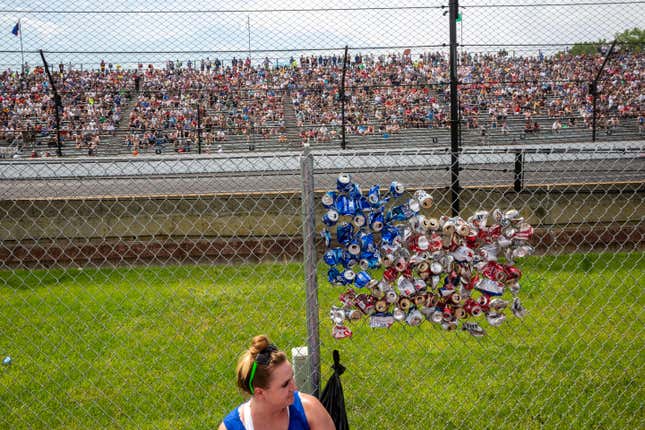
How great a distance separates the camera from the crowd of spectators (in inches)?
366

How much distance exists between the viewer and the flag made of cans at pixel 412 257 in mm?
2678

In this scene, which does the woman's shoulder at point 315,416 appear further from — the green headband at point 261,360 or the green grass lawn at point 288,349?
the green grass lawn at point 288,349

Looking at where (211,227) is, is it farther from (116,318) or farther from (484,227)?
(484,227)

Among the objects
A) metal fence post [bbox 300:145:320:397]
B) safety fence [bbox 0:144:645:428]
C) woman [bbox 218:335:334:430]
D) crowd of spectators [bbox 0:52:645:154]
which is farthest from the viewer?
crowd of spectators [bbox 0:52:645:154]

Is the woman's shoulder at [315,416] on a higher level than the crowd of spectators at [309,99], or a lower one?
lower

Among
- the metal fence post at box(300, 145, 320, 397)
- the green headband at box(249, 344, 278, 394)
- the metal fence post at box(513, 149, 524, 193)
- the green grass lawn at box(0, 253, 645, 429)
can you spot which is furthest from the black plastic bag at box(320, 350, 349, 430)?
the metal fence post at box(513, 149, 524, 193)

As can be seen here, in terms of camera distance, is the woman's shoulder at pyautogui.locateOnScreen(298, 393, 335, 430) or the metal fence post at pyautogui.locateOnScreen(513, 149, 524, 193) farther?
the metal fence post at pyautogui.locateOnScreen(513, 149, 524, 193)

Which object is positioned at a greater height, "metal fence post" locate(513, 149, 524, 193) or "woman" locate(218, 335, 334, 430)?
"metal fence post" locate(513, 149, 524, 193)

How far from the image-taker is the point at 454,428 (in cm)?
334

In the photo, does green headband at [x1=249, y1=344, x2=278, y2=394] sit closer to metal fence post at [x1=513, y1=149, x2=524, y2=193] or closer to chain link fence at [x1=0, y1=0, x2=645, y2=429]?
chain link fence at [x1=0, y1=0, x2=645, y2=429]

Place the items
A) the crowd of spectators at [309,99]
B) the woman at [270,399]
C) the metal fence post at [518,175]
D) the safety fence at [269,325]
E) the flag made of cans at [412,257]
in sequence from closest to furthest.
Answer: the woman at [270,399] → the flag made of cans at [412,257] → the safety fence at [269,325] → the metal fence post at [518,175] → the crowd of spectators at [309,99]

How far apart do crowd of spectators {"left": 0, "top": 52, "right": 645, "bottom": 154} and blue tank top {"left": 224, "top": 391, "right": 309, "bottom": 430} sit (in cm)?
730

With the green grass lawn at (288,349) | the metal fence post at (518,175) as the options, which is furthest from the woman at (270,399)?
the metal fence post at (518,175)

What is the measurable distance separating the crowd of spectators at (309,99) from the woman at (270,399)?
7272 mm
